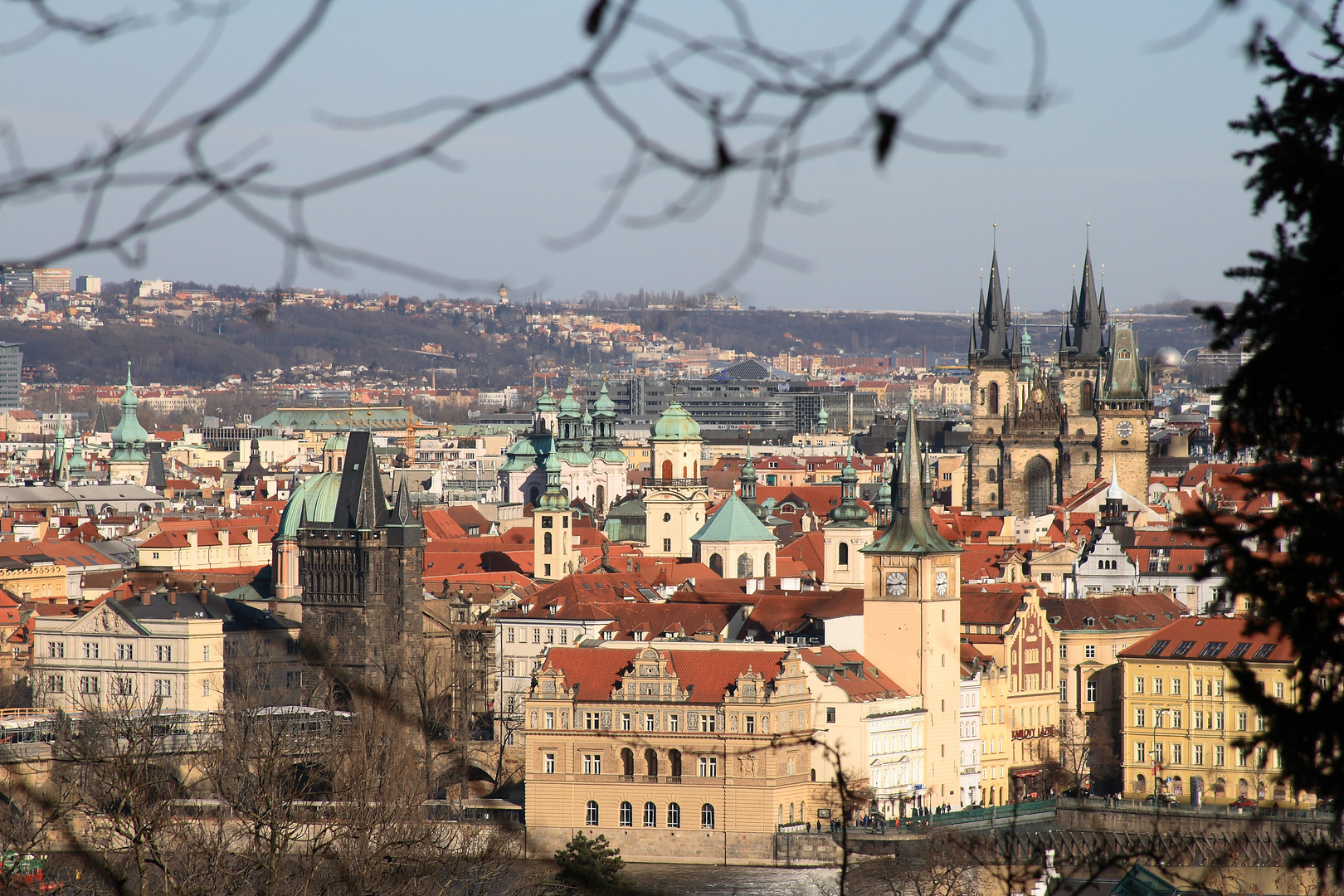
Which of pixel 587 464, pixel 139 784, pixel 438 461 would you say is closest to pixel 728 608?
pixel 139 784

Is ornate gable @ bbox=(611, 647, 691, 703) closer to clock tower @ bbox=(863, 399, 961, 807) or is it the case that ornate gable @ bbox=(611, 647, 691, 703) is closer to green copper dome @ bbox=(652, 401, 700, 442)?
clock tower @ bbox=(863, 399, 961, 807)

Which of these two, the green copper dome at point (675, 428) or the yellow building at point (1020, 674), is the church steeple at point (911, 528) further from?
the green copper dome at point (675, 428)

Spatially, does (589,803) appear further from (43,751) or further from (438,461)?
(438,461)

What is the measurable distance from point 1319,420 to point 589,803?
4308 cm

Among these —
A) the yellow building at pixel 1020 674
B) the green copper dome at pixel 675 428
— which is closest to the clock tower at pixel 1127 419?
the green copper dome at pixel 675 428

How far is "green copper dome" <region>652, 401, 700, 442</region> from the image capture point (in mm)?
95812

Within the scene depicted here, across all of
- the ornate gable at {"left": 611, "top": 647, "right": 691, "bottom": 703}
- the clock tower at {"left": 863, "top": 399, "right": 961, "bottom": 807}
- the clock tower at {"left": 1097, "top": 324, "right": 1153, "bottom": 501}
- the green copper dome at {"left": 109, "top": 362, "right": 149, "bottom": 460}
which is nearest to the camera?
the ornate gable at {"left": 611, "top": 647, "right": 691, "bottom": 703}

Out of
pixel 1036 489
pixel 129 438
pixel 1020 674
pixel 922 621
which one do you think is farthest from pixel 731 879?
pixel 129 438

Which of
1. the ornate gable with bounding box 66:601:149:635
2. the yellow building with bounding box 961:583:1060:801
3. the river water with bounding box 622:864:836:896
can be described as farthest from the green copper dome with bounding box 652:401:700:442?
the river water with bounding box 622:864:836:896

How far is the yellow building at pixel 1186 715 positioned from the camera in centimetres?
5422

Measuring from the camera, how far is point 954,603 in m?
55.5

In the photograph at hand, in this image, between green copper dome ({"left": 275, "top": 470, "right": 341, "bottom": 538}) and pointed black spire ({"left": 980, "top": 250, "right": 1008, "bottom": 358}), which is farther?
pointed black spire ({"left": 980, "top": 250, "right": 1008, "bottom": 358})

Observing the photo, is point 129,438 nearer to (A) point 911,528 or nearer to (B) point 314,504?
(B) point 314,504

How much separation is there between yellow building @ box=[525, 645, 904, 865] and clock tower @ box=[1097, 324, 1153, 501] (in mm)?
52481
